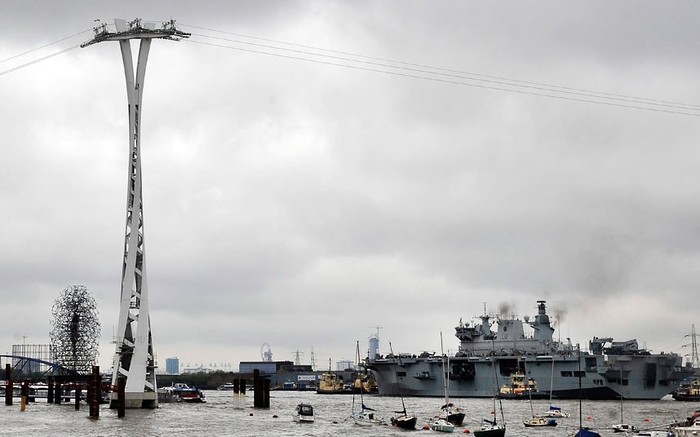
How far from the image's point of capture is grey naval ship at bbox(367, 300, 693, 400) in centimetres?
12612

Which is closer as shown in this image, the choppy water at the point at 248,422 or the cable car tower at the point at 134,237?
the choppy water at the point at 248,422

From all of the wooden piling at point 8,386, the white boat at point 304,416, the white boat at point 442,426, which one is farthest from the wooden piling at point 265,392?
the white boat at point 442,426

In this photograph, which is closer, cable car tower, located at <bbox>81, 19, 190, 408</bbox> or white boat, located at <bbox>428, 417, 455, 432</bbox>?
white boat, located at <bbox>428, 417, 455, 432</bbox>

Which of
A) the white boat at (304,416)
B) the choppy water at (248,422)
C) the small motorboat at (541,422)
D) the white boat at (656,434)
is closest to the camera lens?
the white boat at (656,434)

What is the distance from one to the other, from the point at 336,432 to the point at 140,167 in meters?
27.5

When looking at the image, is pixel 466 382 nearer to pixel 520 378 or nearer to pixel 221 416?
pixel 520 378

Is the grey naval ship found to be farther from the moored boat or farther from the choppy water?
the moored boat

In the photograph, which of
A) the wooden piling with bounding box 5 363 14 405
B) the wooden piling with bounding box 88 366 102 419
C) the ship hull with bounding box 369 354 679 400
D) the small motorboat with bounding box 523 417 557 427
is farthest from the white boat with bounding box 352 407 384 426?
the wooden piling with bounding box 5 363 14 405

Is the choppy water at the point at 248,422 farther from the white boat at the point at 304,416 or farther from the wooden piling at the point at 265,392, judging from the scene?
the wooden piling at the point at 265,392

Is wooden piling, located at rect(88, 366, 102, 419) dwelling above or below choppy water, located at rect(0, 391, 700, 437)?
above

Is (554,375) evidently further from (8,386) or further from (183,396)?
(8,386)

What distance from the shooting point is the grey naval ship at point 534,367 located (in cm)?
12612

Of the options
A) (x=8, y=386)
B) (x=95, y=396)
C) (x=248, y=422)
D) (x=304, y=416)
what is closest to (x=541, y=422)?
(x=304, y=416)

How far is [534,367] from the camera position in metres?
132
